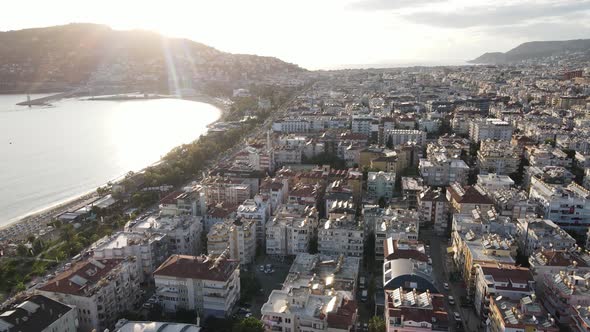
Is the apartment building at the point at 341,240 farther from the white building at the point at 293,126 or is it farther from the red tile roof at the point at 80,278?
the white building at the point at 293,126

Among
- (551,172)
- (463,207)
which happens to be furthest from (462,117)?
(463,207)

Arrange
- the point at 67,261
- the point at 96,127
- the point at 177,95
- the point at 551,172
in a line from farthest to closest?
the point at 177,95, the point at 96,127, the point at 551,172, the point at 67,261

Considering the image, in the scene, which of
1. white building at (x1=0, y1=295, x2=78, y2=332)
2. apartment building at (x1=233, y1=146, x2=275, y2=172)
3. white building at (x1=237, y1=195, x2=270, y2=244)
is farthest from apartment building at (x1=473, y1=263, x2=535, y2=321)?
apartment building at (x1=233, y1=146, x2=275, y2=172)

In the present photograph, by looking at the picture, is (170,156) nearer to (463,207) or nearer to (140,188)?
(140,188)

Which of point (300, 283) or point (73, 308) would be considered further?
point (300, 283)

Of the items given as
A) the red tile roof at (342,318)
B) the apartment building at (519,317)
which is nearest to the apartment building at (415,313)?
the red tile roof at (342,318)

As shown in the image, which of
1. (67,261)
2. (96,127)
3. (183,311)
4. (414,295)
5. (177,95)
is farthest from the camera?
(177,95)
